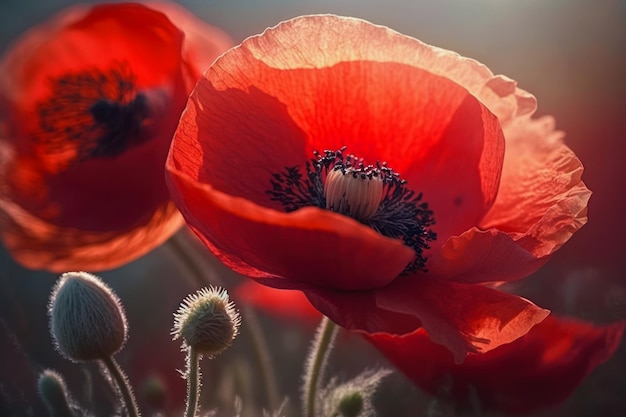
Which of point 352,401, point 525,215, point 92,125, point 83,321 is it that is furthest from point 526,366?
point 92,125

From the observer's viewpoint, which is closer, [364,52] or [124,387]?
[124,387]

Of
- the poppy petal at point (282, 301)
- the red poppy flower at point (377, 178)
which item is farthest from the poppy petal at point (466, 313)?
the poppy petal at point (282, 301)

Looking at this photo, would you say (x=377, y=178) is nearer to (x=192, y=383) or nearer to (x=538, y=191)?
(x=538, y=191)

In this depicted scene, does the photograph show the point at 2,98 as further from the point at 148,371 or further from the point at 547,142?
the point at 547,142

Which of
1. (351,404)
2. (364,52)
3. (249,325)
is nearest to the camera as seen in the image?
(351,404)

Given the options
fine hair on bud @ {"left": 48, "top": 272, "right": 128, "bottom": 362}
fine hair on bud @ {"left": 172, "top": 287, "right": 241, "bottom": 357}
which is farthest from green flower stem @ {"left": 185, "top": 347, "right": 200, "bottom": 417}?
fine hair on bud @ {"left": 48, "top": 272, "right": 128, "bottom": 362}

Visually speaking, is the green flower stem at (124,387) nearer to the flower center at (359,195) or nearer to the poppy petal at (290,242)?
the poppy petal at (290,242)

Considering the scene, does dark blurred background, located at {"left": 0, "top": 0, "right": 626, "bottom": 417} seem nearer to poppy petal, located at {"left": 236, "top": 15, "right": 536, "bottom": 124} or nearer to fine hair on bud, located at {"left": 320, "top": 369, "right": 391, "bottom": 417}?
fine hair on bud, located at {"left": 320, "top": 369, "right": 391, "bottom": 417}

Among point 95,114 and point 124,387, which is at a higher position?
point 124,387
